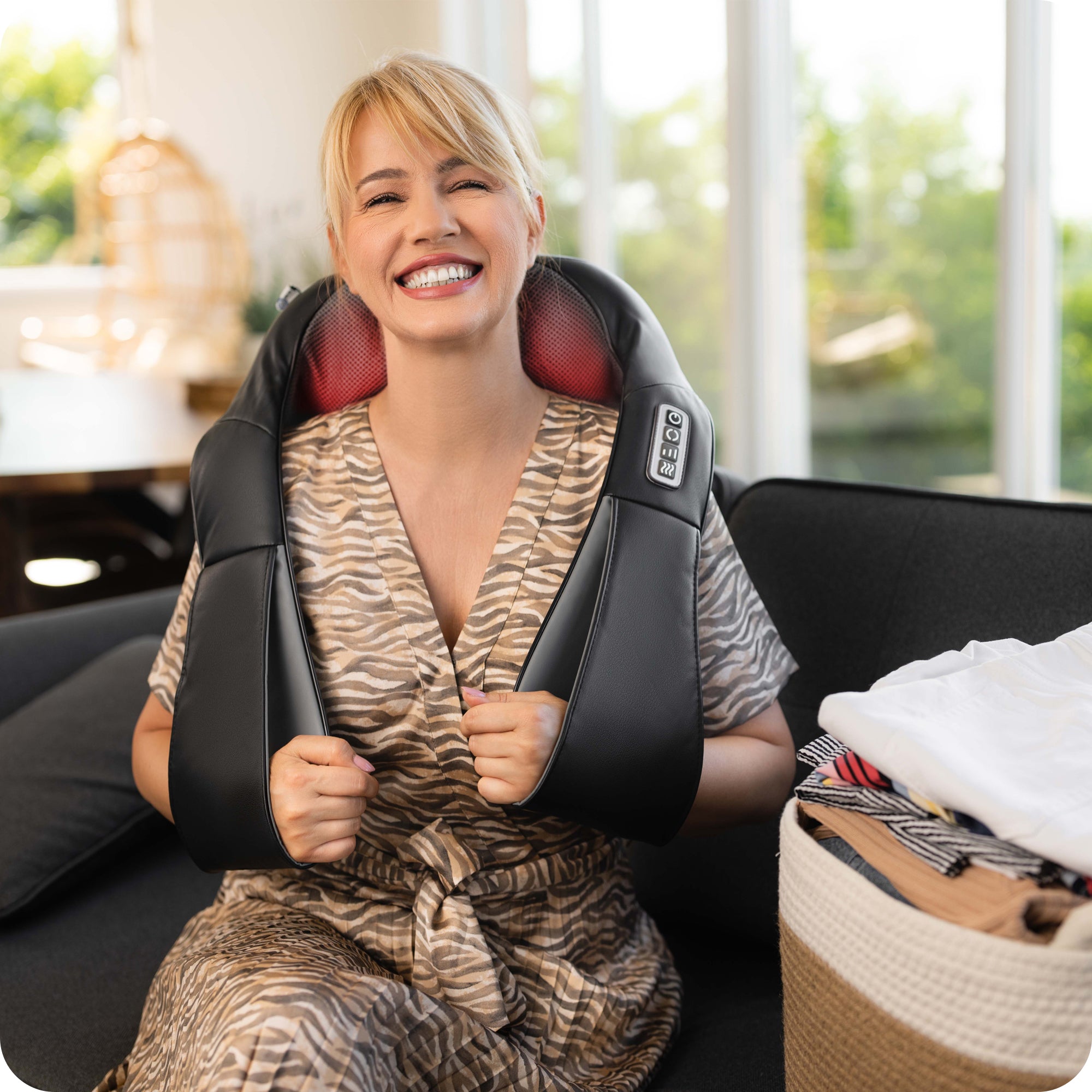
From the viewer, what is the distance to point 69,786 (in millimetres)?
1584

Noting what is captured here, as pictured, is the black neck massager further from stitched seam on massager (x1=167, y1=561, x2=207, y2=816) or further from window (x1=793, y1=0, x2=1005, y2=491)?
window (x1=793, y1=0, x2=1005, y2=491)

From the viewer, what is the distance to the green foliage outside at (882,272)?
8.50 feet

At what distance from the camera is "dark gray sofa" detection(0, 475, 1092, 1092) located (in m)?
1.21

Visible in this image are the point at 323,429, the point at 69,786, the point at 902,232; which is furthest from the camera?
the point at 902,232

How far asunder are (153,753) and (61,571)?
1.82 meters

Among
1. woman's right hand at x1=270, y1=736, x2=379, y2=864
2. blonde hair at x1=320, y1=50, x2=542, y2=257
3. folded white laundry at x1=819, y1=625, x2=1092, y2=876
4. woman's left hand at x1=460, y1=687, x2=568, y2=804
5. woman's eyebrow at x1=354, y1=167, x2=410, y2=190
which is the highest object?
blonde hair at x1=320, y1=50, x2=542, y2=257

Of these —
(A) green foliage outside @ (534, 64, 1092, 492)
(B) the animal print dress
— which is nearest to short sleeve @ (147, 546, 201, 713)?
Result: (B) the animal print dress

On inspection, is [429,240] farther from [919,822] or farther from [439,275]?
[919,822]

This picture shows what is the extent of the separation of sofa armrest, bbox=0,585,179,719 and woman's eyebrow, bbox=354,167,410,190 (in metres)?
1.08

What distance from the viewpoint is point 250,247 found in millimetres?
5180

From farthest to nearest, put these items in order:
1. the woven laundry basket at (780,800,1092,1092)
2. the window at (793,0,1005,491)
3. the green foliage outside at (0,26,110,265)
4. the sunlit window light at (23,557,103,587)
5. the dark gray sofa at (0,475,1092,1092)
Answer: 1. the green foliage outside at (0,26,110,265)
2. the sunlit window light at (23,557,103,587)
3. the window at (793,0,1005,491)
4. the dark gray sofa at (0,475,1092,1092)
5. the woven laundry basket at (780,800,1092,1092)

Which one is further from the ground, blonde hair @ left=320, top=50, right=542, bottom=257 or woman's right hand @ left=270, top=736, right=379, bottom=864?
blonde hair @ left=320, top=50, right=542, bottom=257

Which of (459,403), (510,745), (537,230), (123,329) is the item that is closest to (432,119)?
(537,230)

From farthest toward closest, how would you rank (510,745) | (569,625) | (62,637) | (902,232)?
(902,232) < (62,637) < (569,625) < (510,745)
